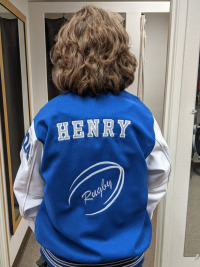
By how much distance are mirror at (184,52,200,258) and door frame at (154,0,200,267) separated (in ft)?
0.08

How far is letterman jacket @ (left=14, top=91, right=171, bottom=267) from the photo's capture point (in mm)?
755

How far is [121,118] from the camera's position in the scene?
767mm

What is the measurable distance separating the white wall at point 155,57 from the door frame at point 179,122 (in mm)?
2180

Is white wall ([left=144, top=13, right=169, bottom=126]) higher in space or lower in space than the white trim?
higher

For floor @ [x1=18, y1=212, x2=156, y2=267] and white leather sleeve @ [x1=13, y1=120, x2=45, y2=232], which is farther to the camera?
floor @ [x1=18, y1=212, x2=156, y2=267]

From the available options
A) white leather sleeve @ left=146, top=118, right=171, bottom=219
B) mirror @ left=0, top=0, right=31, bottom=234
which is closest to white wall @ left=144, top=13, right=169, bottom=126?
mirror @ left=0, top=0, right=31, bottom=234

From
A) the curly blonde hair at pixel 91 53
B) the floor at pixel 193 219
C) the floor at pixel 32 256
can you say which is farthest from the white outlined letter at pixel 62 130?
the floor at pixel 32 256

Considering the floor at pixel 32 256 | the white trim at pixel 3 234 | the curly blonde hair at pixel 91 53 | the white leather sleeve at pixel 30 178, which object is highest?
the curly blonde hair at pixel 91 53

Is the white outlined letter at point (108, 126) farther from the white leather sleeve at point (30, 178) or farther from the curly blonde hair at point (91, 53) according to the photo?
the white leather sleeve at point (30, 178)

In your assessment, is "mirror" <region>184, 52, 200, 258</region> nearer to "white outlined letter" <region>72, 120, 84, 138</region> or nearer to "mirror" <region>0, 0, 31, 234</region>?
"white outlined letter" <region>72, 120, 84, 138</region>

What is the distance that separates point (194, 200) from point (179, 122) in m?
0.49

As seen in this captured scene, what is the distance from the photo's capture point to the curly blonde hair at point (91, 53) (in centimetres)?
76

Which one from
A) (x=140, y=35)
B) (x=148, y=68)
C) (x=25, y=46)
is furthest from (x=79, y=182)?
(x=148, y=68)

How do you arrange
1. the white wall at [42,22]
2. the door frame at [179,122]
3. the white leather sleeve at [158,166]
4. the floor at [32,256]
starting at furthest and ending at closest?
the white wall at [42,22] < the floor at [32,256] < the door frame at [179,122] < the white leather sleeve at [158,166]
